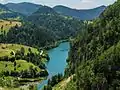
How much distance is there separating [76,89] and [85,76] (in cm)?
605

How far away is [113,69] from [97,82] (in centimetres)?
801

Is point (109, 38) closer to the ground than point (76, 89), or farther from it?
farther from it

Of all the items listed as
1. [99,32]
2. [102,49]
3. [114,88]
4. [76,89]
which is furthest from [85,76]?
[99,32]

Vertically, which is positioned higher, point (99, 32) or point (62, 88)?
point (99, 32)

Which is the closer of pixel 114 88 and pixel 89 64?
pixel 114 88

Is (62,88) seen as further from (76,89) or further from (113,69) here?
(113,69)

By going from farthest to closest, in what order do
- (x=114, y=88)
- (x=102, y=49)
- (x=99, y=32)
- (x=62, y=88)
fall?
(x=99, y=32)
(x=102, y=49)
(x=62, y=88)
(x=114, y=88)

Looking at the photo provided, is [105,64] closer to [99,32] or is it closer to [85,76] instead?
[85,76]

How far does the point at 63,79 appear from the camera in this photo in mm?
182625

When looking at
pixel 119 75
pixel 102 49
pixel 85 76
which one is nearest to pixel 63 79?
pixel 102 49

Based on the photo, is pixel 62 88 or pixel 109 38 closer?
pixel 62 88

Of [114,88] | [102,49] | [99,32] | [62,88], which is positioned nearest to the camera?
[114,88]

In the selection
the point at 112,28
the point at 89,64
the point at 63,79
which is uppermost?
the point at 112,28

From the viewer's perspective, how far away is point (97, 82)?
454ft
